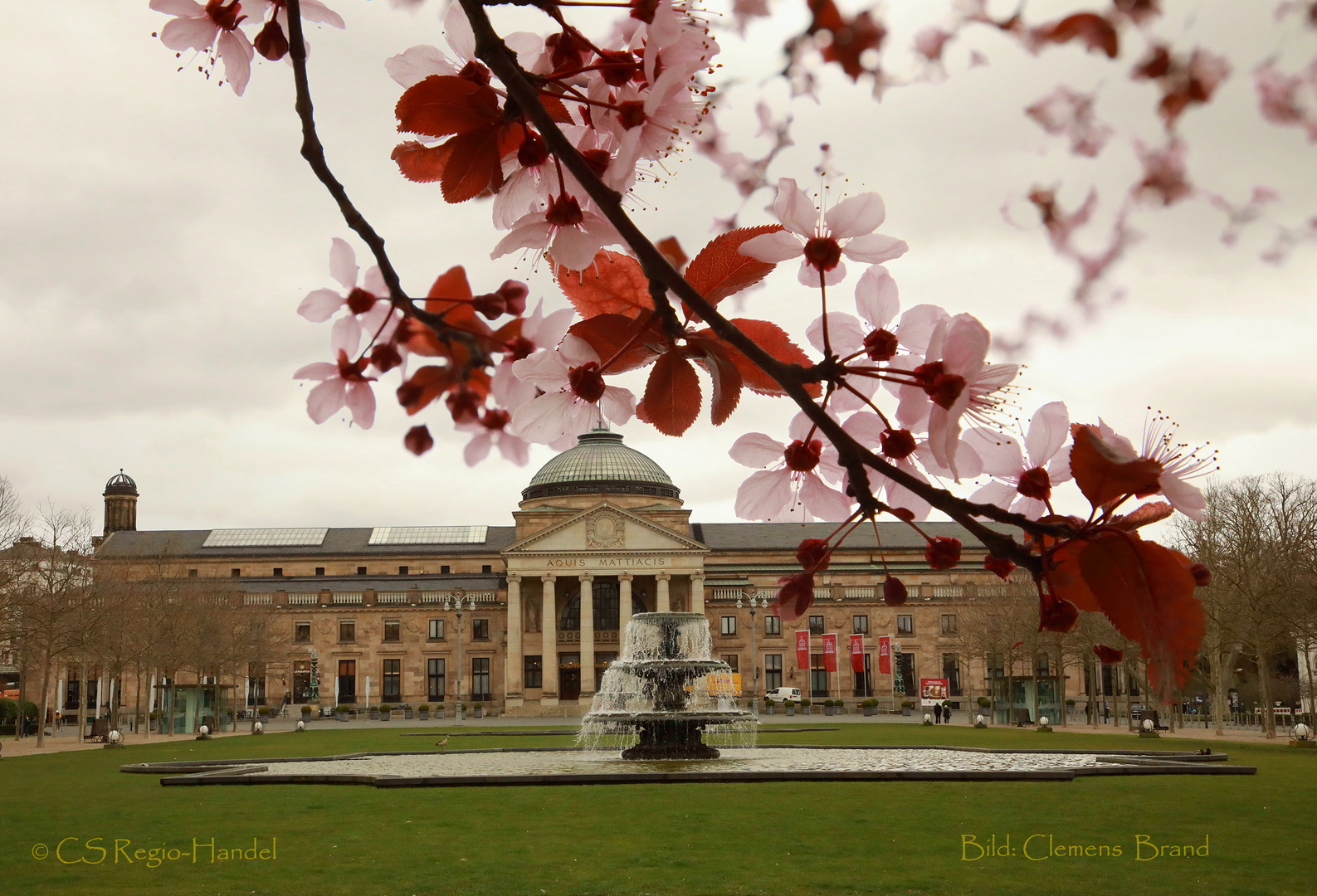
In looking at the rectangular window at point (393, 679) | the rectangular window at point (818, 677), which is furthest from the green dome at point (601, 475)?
the rectangular window at point (818, 677)

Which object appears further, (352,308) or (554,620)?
(554,620)

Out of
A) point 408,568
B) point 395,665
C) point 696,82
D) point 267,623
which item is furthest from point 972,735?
point 408,568

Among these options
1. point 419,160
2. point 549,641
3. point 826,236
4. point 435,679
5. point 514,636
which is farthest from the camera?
point 435,679

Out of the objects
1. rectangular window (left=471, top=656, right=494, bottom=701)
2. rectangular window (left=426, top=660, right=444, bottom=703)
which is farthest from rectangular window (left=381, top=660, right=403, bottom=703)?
rectangular window (left=471, top=656, right=494, bottom=701)

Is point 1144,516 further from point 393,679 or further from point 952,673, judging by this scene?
point 952,673

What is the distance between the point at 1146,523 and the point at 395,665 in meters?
81.0

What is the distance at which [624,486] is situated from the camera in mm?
82000

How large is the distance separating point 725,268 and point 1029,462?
51 centimetres

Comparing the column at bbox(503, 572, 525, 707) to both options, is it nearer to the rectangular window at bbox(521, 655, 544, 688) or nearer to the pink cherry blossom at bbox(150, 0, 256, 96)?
the rectangular window at bbox(521, 655, 544, 688)

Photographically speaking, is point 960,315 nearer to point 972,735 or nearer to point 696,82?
point 696,82

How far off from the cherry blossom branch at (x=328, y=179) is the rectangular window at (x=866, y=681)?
7599 centimetres

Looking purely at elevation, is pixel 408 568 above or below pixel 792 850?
above

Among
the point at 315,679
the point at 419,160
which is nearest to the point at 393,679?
the point at 315,679

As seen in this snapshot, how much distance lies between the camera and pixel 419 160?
6.10 ft
